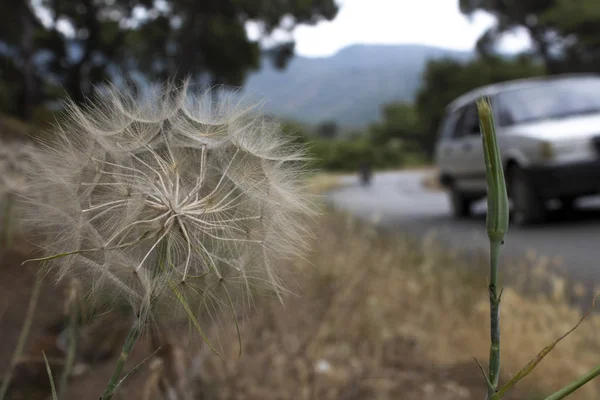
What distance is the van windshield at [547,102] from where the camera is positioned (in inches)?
371

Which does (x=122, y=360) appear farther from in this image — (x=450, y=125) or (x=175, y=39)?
(x=175, y=39)

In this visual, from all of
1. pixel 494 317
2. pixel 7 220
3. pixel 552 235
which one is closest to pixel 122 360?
pixel 494 317

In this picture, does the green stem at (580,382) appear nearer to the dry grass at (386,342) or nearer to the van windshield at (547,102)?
the dry grass at (386,342)

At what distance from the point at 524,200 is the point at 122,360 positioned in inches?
365

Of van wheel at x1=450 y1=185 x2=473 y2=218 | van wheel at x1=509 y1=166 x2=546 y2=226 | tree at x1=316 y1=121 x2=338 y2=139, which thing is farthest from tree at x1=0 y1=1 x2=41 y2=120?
tree at x1=316 y1=121 x2=338 y2=139

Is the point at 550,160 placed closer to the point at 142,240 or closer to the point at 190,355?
the point at 190,355

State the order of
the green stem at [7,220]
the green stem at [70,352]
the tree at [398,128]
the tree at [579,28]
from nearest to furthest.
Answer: the green stem at [70,352]
the green stem at [7,220]
the tree at [579,28]
the tree at [398,128]

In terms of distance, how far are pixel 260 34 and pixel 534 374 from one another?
20.5 m

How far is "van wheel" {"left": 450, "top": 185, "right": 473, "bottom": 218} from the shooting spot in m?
12.0

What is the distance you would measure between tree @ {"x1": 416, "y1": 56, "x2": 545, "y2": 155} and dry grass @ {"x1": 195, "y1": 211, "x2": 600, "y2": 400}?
58.9 metres

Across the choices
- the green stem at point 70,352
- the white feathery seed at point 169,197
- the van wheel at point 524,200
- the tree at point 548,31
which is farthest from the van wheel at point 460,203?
the tree at point 548,31

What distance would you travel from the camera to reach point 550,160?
348 inches

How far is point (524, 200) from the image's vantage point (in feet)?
31.2

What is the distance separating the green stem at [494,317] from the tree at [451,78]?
62.9 m
